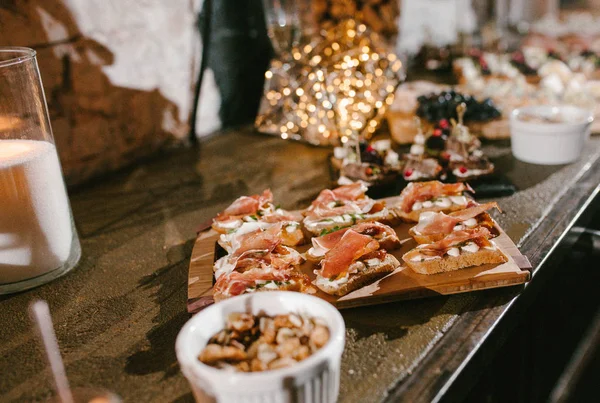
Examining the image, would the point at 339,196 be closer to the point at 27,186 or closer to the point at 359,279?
the point at 359,279

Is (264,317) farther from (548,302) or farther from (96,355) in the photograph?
(548,302)

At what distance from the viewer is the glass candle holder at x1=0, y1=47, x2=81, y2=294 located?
1.08 m

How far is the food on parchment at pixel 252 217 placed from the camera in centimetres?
120

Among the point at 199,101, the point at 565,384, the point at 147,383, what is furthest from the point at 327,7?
the point at 147,383

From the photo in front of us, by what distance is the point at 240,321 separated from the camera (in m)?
0.78

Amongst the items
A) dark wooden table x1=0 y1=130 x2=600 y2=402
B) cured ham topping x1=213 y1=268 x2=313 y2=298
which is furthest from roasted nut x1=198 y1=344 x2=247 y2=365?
cured ham topping x1=213 y1=268 x2=313 y2=298

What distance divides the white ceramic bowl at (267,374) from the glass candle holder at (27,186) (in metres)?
0.54

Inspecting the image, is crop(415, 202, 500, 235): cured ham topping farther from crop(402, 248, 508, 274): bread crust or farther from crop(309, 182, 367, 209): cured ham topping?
crop(309, 182, 367, 209): cured ham topping

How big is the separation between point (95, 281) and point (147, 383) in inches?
16.3

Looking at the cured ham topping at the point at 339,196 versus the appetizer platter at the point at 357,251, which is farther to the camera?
the cured ham topping at the point at 339,196

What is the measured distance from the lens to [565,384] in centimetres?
169

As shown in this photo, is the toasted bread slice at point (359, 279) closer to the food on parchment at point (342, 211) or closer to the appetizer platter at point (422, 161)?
the food on parchment at point (342, 211)

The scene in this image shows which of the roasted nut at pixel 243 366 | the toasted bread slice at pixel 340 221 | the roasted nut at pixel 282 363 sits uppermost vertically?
the roasted nut at pixel 282 363

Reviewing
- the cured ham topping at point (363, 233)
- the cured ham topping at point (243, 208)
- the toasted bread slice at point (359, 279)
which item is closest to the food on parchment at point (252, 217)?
the cured ham topping at point (243, 208)
